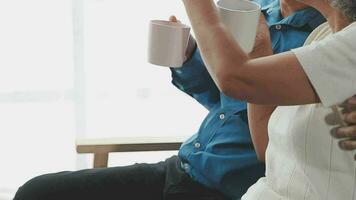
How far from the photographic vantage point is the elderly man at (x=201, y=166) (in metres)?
1.16

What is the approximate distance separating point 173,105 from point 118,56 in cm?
28

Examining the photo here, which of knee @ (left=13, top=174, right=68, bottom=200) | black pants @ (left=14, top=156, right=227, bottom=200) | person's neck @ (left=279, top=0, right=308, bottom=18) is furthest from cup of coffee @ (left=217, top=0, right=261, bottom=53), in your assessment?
knee @ (left=13, top=174, right=68, bottom=200)

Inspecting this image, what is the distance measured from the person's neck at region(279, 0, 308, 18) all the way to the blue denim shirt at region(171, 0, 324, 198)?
0.02 meters

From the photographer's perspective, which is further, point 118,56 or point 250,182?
point 118,56

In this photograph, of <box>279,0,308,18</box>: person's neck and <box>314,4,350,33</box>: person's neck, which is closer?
<box>314,4,350,33</box>: person's neck

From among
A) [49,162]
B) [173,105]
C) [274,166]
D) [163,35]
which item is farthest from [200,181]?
[49,162]

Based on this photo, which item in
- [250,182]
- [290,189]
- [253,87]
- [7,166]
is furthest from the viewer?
[7,166]

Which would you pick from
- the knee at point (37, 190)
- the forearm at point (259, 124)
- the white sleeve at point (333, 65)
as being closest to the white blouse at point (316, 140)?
the white sleeve at point (333, 65)

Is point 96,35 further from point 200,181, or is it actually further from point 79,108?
point 200,181

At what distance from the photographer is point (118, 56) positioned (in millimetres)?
1633

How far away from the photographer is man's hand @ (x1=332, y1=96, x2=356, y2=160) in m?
0.82

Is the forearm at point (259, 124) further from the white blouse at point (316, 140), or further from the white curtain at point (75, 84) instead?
the white curtain at point (75, 84)

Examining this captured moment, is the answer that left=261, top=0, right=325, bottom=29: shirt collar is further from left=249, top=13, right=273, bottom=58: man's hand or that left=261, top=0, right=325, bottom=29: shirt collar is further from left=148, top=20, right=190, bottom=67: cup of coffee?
left=148, top=20, right=190, bottom=67: cup of coffee

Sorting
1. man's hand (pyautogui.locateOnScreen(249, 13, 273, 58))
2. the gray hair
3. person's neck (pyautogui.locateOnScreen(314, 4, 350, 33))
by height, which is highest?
the gray hair
